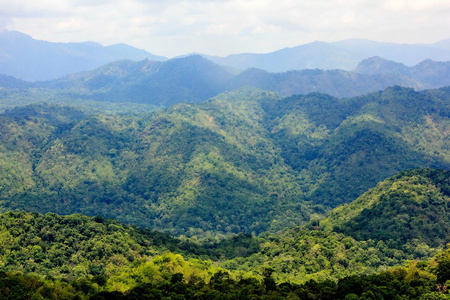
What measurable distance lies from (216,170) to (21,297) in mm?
111625

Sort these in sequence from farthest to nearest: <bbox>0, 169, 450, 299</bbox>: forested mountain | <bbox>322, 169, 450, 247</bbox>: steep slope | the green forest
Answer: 1. <bbox>322, 169, 450, 247</bbox>: steep slope
2. the green forest
3. <bbox>0, 169, 450, 299</bbox>: forested mountain

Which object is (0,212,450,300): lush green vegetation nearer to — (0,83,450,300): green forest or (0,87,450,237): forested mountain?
(0,83,450,300): green forest

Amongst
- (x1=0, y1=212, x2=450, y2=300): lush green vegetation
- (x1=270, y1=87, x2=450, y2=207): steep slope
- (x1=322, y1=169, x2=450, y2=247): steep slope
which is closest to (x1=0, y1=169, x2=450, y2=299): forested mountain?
(x1=0, y1=212, x2=450, y2=300): lush green vegetation

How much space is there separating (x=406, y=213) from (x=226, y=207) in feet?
228

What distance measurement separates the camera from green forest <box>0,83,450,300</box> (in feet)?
155

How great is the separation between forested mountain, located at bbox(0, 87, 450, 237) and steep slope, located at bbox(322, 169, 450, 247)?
140 ft

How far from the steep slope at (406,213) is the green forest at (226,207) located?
0.98 feet

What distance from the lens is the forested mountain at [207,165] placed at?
446ft

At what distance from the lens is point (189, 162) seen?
15312cm

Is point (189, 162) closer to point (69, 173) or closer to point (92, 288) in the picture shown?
point (69, 173)

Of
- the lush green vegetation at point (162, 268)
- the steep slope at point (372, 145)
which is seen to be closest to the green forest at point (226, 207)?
the lush green vegetation at point (162, 268)

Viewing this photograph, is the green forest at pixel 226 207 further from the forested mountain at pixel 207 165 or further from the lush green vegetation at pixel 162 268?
the forested mountain at pixel 207 165

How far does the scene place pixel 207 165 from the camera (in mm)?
149750

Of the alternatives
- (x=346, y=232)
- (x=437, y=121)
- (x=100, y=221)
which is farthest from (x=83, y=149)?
(x=437, y=121)
